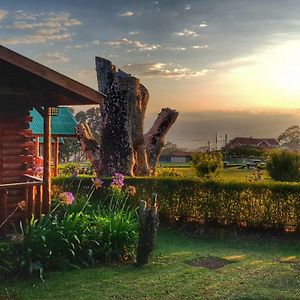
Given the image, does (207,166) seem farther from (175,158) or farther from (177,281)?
(175,158)

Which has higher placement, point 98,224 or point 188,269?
point 98,224

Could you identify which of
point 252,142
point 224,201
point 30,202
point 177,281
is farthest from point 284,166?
point 252,142

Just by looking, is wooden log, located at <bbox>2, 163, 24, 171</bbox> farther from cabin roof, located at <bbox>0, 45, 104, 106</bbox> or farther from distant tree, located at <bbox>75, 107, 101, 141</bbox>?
distant tree, located at <bbox>75, 107, 101, 141</bbox>

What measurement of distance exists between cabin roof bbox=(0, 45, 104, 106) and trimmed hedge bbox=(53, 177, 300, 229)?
434 centimetres

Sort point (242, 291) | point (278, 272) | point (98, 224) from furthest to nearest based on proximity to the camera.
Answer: point (98, 224) → point (278, 272) → point (242, 291)

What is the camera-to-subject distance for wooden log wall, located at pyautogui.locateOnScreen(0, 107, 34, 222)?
12.4m

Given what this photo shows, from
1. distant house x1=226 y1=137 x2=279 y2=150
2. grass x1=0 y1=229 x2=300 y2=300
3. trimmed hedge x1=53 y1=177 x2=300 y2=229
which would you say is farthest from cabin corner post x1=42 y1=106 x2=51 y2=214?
distant house x1=226 y1=137 x2=279 y2=150

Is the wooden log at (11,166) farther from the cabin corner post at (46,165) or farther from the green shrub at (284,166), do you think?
the green shrub at (284,166)

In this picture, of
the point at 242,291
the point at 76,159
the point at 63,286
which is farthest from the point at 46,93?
the point at 76,159

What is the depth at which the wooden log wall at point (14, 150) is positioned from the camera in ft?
40.8

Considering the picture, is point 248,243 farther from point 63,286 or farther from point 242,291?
point 63,286

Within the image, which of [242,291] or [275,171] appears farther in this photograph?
[275,171]

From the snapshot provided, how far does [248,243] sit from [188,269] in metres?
3.86

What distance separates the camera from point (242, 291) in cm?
803
